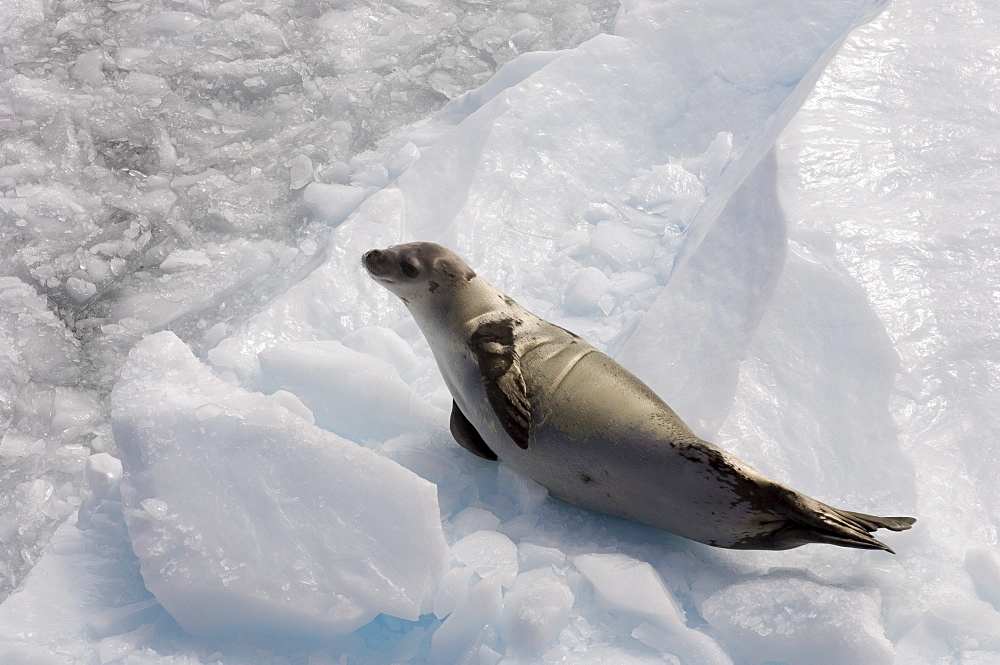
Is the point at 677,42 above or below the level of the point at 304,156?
above

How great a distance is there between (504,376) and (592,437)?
13.9 inches

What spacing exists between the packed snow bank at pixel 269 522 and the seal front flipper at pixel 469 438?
1.80 feet

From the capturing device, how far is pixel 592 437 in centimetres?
276

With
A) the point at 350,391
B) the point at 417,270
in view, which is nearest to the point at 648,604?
the point at 350,391

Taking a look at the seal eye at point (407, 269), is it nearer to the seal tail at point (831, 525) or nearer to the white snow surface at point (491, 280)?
the white snow surface at point (491, 280)

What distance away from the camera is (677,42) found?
17.0 feet

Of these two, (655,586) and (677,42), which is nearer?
(655,586)

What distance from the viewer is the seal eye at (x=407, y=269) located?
10.9 ft

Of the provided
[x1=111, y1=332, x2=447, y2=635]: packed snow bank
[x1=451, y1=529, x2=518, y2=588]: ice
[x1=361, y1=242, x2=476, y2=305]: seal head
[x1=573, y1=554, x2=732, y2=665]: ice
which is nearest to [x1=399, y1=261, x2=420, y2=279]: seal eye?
[x1=361, y1=242, x2=476, y2=305]: seal head

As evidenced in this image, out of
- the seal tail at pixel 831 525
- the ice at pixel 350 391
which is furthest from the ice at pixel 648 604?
the ice at pixel 350 391

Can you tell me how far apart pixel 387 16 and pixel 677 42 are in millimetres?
2226

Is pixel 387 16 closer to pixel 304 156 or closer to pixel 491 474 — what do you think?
pixel 304 156

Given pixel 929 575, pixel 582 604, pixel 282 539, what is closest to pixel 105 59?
pixel 282 539

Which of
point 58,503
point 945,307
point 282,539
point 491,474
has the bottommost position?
point 58,503
